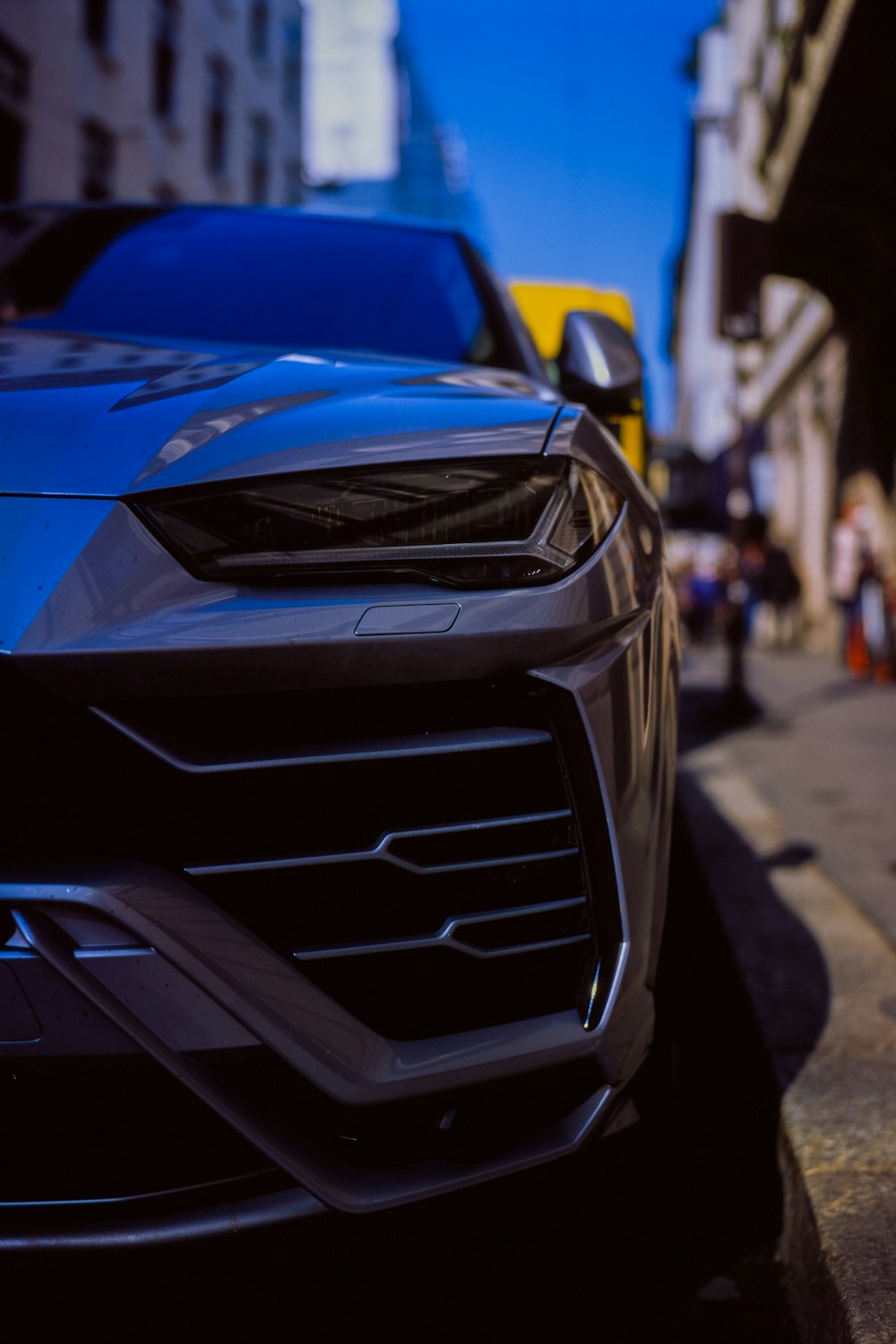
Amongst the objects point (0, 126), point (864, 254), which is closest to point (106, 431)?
point (864, 254)

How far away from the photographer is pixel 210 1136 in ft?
4.28

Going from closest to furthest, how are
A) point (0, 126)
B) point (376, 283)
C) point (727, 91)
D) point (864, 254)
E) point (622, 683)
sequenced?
point (622, 683) → point (376, 283) → point (864, 254) → point (0, 126) → point (727, 91)

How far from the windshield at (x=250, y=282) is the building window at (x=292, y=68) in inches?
1162

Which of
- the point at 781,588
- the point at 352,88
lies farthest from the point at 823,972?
the point at 352,88

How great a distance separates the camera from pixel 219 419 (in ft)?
4.72

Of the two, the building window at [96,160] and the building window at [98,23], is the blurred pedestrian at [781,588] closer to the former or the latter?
the building window at [96,160]

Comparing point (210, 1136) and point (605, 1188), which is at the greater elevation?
point (210, 1136)

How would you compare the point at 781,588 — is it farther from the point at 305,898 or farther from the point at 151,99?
the point at 305,898

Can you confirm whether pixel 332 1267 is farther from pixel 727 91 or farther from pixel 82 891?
pixel 727 91

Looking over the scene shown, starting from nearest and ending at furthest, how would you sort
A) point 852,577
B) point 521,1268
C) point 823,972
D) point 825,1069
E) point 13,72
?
point 521,1268 → point 825,1069 → point 823,972 → point 852,577 → point 13,72

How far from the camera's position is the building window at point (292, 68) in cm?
2958

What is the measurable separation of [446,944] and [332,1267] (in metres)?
0.57

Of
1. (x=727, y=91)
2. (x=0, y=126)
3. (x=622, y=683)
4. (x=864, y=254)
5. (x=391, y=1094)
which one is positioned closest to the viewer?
(x=391, y=1094)

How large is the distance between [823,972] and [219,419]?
5.93 feet
